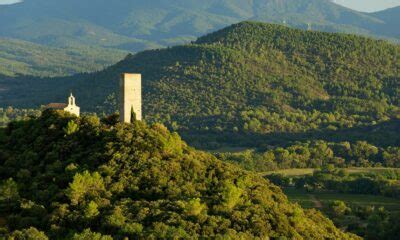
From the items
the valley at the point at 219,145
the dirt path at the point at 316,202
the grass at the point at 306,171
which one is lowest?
the dirt path at the point at 316,202

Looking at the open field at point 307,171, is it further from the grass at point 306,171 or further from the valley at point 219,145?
the valley at point 219,145

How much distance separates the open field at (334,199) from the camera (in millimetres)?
67131

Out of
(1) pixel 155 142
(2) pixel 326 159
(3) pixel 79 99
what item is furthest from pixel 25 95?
(1) pixel 155 142

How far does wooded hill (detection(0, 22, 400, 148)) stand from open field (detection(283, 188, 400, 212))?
36725 millimetres

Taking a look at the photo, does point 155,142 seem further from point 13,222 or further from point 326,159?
point 326,159

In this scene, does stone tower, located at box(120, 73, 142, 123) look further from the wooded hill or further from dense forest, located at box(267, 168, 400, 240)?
the wooded hill

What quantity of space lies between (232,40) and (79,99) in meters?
35.9

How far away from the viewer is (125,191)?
119 ft

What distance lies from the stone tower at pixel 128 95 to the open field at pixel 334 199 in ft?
91.4

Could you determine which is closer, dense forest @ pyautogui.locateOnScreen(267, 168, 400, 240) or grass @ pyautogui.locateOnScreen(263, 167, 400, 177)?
dense forest @ pyautogui.locateOnScreen(267, 168, 400, 240)

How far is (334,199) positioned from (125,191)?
38.9 meters

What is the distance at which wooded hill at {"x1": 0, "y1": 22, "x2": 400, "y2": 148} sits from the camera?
395 ft

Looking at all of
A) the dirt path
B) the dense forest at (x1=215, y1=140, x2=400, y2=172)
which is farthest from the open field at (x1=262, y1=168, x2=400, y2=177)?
the dirt path

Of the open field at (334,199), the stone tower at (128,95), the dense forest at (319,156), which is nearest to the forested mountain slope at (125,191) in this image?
the stone tower at (128,95)
